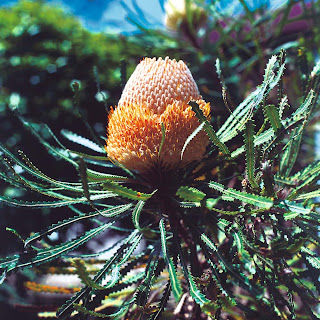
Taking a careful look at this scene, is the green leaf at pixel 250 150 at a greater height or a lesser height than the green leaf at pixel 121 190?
lesser

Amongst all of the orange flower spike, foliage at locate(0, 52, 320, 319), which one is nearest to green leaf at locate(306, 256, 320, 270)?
foliage at locate(0, 52, 320, 319)

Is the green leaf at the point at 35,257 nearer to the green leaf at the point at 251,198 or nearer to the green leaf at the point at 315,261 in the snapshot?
the green leaf at the point at 251,198

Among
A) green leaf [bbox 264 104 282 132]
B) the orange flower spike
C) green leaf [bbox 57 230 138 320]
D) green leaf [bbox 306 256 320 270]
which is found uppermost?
the orange flower spike

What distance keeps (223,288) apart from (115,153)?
258 millimetres

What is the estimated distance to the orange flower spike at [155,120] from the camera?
1.69 ft

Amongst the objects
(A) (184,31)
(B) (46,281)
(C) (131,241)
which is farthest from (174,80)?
(B) (46,281)

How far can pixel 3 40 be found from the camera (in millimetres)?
1568

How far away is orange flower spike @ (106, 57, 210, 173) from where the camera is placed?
0.51m

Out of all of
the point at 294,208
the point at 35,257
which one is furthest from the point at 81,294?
the point at 294,208

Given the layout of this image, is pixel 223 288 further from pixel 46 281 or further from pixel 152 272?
pixel 46 281

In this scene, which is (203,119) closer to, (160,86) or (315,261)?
(160,86)

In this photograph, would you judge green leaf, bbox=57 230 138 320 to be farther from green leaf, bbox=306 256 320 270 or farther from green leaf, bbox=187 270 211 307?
green leaf, bbox=306 256 320 270

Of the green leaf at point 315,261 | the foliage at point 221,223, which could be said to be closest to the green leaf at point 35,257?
the foliage at point 221,223

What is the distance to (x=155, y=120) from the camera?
513mm
